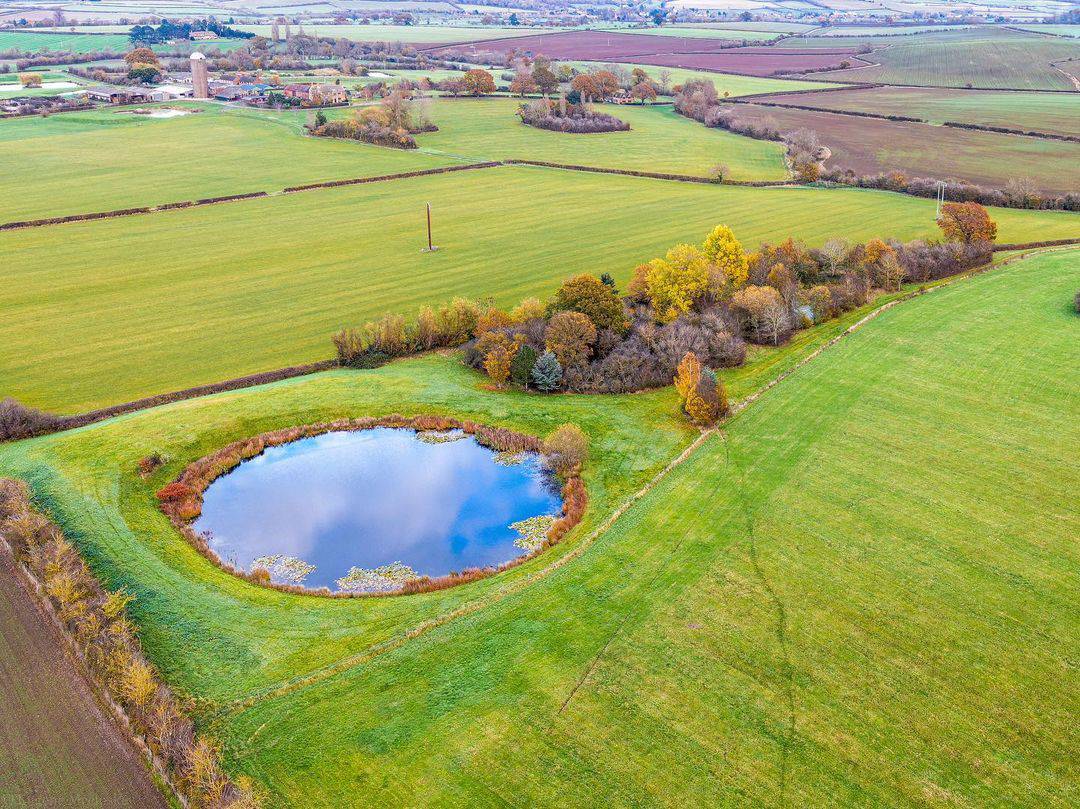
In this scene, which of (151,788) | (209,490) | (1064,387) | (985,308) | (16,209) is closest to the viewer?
(151,788)

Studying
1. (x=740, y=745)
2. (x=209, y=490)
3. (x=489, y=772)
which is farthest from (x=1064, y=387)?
(x=209, y=490)

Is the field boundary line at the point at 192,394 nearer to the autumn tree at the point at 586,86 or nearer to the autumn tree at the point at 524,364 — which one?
the autumn tree at the point at 524,364

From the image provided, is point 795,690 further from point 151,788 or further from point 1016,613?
point 151,788

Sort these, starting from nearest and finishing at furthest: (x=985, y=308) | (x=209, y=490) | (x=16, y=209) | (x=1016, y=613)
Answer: (x=1016, y=613)
(x=209, y=490)
(x=985, y=308)
(x=16, y=209)

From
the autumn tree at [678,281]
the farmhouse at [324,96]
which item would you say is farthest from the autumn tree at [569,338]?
the farmhouse at [324,96]

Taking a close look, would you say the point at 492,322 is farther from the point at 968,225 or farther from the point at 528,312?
the point at 968,225

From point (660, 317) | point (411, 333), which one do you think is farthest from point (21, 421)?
point (660, 317)

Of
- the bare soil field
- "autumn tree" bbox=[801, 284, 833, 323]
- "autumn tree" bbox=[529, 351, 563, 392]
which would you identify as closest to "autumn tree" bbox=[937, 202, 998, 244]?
"autumn tree" bbox=[801, 284, 833, 323]
